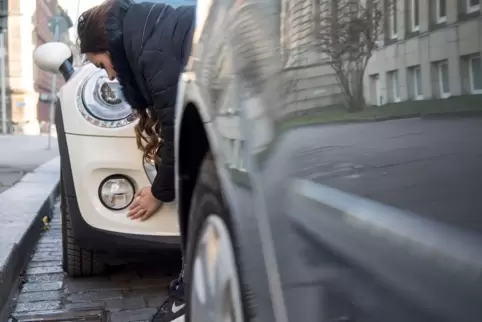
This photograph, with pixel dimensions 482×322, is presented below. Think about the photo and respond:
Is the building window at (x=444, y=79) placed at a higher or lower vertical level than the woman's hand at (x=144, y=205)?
higher

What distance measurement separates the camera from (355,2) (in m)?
1.12

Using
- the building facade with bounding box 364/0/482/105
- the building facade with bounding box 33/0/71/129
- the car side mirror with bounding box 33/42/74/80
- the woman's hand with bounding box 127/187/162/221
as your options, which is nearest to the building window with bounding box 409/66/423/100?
the building facade with bounding box 364/0/482/105

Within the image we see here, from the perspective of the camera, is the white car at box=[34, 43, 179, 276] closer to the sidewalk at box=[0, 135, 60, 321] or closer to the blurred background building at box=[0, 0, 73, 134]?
the sidewalk at box=[0, 135, 60, 321]

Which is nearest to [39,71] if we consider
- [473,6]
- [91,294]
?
[91,294]

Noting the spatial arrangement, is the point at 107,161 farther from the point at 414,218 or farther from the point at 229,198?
the point at 414,218

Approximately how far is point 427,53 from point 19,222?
447cm

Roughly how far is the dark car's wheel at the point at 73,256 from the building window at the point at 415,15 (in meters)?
2.95

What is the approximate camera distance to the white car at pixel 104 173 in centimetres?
346

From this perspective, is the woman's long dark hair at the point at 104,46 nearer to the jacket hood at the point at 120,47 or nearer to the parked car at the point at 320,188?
the jacket hood at the point at 120,47

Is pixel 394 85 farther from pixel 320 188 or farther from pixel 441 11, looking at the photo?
pixel 320 188

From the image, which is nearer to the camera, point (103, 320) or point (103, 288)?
point (103, 320)

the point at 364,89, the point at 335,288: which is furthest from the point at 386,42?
the point at 335,288

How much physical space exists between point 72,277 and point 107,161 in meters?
0.89

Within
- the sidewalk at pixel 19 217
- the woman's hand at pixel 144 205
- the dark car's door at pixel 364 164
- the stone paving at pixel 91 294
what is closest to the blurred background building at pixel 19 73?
the sidewalk at pixel 19 217
